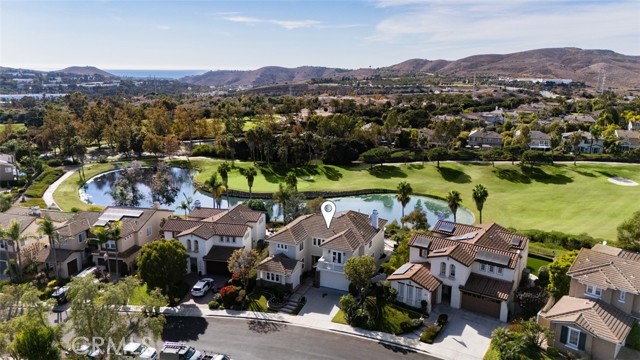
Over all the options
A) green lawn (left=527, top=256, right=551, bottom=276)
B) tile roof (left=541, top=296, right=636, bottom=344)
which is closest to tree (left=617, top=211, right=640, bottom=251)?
green lawn (left=527, top=256, right=551, bottom=276)

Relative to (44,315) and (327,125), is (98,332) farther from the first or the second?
(327,125)

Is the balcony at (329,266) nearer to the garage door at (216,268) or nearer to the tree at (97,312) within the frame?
the garage door at (216,268)

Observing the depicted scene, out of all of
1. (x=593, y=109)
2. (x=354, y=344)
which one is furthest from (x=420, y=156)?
(x=593, y=109)

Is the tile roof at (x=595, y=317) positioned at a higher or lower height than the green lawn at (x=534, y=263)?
higher

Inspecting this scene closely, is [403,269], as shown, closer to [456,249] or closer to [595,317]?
[456,249]

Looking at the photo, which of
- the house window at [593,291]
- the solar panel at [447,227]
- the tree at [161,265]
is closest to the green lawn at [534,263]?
the solar panel at [447,227]

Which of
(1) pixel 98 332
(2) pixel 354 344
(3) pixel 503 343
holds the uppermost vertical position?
(1) pixel 98 332

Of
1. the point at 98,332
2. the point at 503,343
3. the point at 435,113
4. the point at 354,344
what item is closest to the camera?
the point at 98,332
